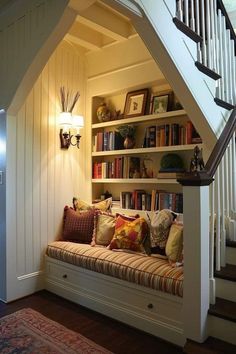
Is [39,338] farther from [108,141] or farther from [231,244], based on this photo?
[108,141]

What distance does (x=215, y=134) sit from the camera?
2514 mm

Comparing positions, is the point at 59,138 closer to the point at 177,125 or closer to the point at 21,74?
the point at 21,74

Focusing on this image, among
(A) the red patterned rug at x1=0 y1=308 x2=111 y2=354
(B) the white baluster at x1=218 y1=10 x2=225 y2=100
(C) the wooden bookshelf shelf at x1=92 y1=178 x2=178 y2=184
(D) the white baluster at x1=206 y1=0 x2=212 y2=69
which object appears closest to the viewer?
(A) the red patterned rug at x1=0 y1=308 x2=111 y2=354

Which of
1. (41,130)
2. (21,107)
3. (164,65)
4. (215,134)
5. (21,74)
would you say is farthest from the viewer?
(41,130)

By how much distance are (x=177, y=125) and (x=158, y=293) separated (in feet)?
5.51

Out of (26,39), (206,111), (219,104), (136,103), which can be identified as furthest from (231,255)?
(26,39)

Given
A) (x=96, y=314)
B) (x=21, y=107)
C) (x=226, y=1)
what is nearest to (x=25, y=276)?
(x=96, y=314)

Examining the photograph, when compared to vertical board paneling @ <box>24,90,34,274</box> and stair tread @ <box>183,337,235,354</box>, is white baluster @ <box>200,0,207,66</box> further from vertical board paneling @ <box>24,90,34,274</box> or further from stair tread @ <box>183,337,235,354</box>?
stair tread @ <box>183,337,235,354</box>

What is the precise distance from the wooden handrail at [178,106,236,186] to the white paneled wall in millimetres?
1872

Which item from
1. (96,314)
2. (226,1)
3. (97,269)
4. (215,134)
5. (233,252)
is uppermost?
(226,1)

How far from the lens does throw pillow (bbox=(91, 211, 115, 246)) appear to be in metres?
3.12

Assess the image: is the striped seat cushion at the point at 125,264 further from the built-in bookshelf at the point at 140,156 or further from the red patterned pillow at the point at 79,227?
the built-in bookshelf at the point at 140,156

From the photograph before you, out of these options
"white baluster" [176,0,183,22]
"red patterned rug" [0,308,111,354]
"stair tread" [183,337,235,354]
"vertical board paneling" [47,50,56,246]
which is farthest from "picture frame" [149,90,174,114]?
"red patterned rug" [0,308,111,354]

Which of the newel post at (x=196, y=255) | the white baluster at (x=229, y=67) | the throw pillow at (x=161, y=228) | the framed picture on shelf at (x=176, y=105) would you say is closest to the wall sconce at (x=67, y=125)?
the framed picture on shelf at (x=176, y=105)
